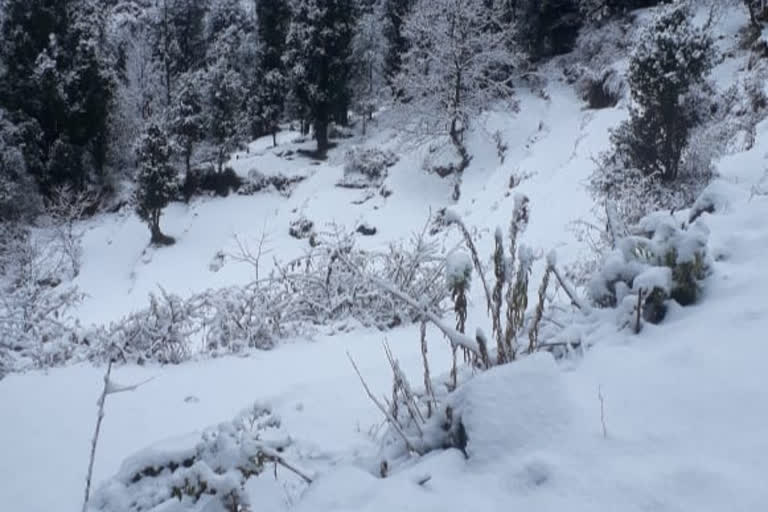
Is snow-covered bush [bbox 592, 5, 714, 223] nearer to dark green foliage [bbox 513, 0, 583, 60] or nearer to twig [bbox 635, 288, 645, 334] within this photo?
twig [bbox 635, 288, 645, 334]

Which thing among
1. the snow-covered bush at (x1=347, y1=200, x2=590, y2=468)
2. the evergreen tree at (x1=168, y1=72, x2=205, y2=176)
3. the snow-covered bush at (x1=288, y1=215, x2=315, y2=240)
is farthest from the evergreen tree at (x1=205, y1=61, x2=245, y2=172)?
the snow-covered bush at (x1=347, y1=200, x2=590, y2=468)

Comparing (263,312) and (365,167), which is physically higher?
(263,312)

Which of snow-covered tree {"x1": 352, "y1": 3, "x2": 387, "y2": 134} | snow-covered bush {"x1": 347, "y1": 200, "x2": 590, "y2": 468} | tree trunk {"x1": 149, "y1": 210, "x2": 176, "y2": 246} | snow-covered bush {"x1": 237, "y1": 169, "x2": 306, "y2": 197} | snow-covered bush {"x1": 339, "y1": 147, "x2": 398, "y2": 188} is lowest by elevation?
tree trunk {"x1": 149, "y1": 210, "x2": 176, "y2": 246}

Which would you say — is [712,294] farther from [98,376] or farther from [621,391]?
[98,376]

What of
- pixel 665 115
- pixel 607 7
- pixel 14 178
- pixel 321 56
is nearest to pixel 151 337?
pixel 665 115

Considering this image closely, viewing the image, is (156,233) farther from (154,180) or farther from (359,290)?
(359,290)

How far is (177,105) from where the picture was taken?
21688mm

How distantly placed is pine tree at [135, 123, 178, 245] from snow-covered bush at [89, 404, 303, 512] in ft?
57.8

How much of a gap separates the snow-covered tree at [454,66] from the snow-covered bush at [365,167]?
6.75 ft

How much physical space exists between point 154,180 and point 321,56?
9.41 metres

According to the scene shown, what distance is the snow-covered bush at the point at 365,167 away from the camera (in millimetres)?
20156

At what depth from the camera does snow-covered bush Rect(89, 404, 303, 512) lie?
156 cm

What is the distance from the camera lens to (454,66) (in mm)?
19141

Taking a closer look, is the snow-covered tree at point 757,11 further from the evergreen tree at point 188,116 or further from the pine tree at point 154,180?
the evergreen tree at point 188,116
